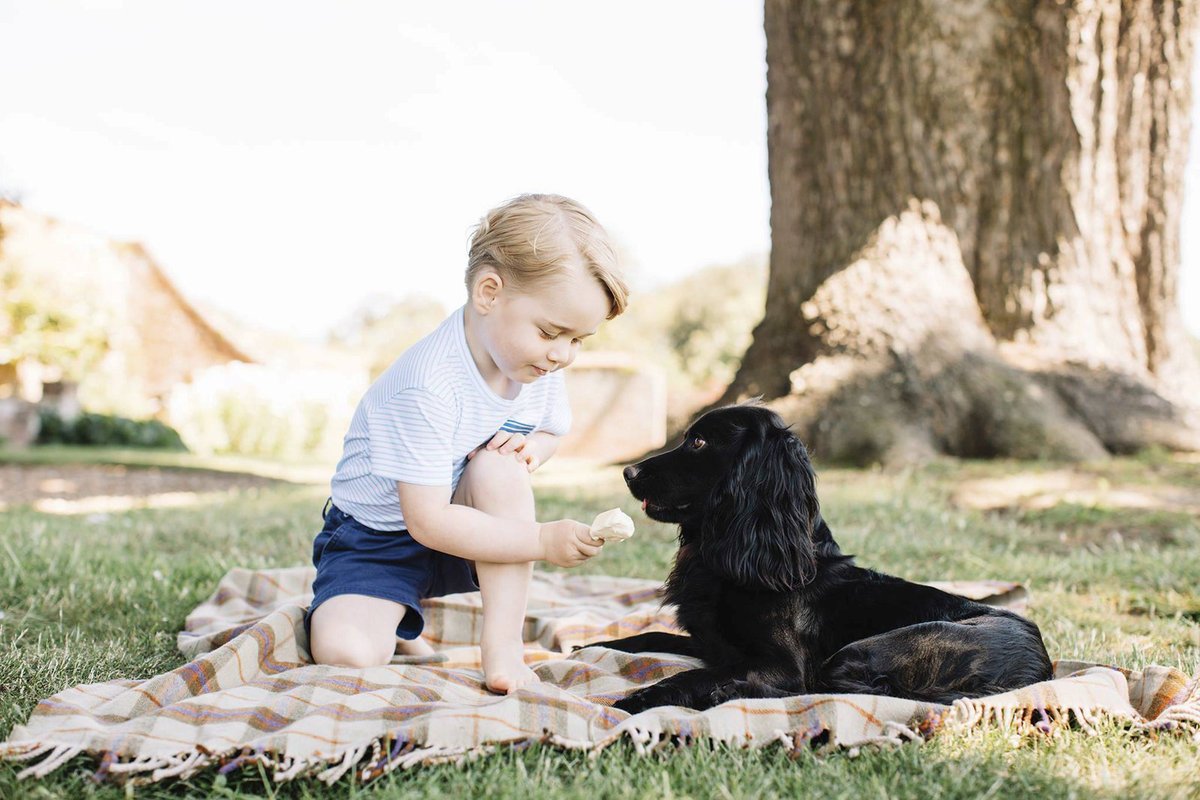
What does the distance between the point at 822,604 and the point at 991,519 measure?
2.90 metres

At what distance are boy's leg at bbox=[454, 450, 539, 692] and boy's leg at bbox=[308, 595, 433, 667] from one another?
11.1 inches

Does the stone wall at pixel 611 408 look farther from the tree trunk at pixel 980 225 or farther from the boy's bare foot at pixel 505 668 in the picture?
the boy's bare foot at pixel 505 668

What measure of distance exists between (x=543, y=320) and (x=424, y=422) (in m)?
0.39

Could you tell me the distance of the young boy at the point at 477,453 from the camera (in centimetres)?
242

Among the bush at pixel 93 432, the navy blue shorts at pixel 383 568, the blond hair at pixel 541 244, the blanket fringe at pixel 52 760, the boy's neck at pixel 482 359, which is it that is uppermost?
the blond hair at pixel 541 244

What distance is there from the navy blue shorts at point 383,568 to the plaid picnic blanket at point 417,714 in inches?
8.1

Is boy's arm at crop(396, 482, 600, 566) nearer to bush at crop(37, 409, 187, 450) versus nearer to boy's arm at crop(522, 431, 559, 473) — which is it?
boy's arm at crop(522, 431, 559, 473)

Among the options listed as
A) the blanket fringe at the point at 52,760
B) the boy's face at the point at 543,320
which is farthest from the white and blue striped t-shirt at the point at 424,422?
the blanket fringe at the point at 52,760

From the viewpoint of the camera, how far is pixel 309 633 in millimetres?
2721

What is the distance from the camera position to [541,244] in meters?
2.39

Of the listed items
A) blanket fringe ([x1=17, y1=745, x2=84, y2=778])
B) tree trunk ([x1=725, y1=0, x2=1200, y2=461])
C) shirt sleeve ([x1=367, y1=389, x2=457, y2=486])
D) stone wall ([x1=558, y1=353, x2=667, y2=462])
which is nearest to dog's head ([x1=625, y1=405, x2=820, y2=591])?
shirt sleeve ([x1=367, y1=389, x2=457, y2=486])

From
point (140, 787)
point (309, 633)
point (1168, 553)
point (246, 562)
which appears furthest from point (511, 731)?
point (1168, 553)

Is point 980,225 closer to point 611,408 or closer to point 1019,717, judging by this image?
point 1019,717

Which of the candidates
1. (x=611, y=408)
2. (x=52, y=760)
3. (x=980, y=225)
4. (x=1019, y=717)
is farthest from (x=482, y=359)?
(x=611, y=408)
